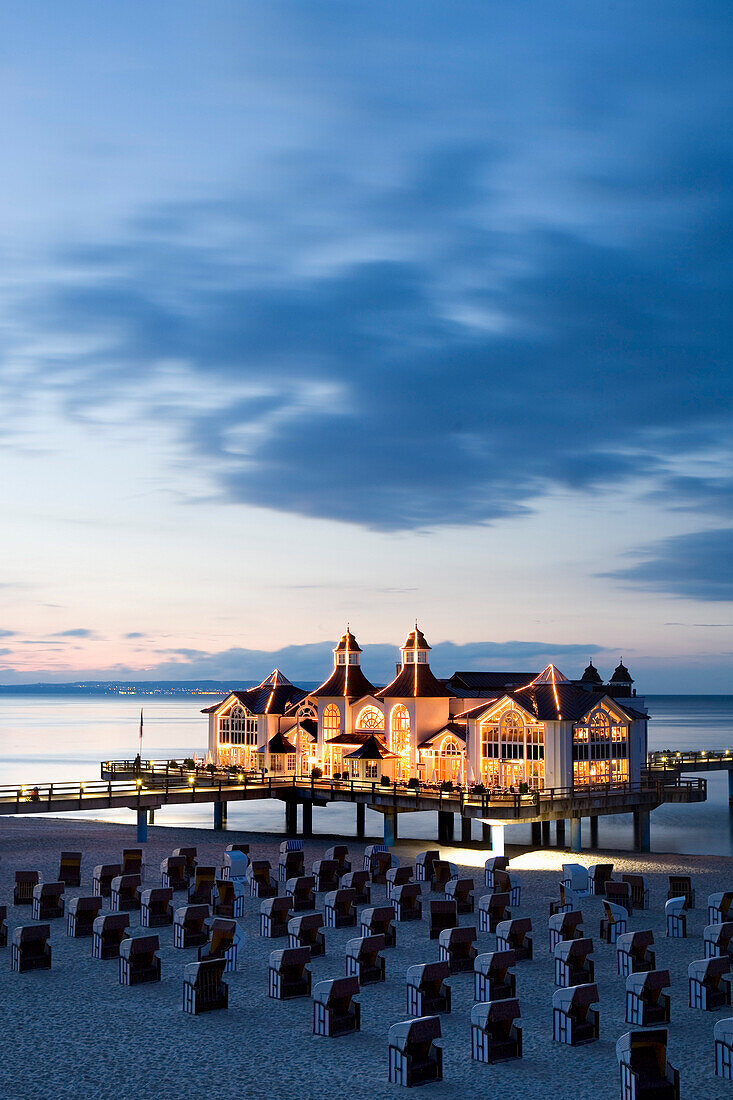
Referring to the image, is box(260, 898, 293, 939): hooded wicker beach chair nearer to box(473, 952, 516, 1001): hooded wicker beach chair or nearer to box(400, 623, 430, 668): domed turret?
box(473, 952, 516, 1001): hooded wicker beach chair

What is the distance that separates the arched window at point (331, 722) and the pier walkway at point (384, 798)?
3956 millimetres

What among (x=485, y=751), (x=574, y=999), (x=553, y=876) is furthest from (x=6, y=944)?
(x=485, y=751)

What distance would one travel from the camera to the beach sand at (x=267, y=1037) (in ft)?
56.9

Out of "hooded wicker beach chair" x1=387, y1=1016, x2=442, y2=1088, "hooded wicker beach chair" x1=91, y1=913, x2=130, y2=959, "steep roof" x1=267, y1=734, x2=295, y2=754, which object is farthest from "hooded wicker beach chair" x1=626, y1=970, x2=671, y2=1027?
"steep roof" x1=267, y1=734, x2=295, y2=754

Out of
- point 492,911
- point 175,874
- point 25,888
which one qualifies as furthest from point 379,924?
point 25,888

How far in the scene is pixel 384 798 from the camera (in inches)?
2068

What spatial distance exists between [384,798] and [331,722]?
9754 millimetres

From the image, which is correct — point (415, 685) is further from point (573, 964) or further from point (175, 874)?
point (573, 964)

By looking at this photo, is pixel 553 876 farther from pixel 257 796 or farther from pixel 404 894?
pixel 257 796

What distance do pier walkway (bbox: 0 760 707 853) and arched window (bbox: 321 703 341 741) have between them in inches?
156

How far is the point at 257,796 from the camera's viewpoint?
54781mm

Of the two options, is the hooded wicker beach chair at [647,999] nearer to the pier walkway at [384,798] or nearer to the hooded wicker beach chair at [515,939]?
the hooded wicker beach chair at [515,939]

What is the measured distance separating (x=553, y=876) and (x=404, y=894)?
35.3ft

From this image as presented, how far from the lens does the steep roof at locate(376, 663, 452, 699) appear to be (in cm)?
5822
